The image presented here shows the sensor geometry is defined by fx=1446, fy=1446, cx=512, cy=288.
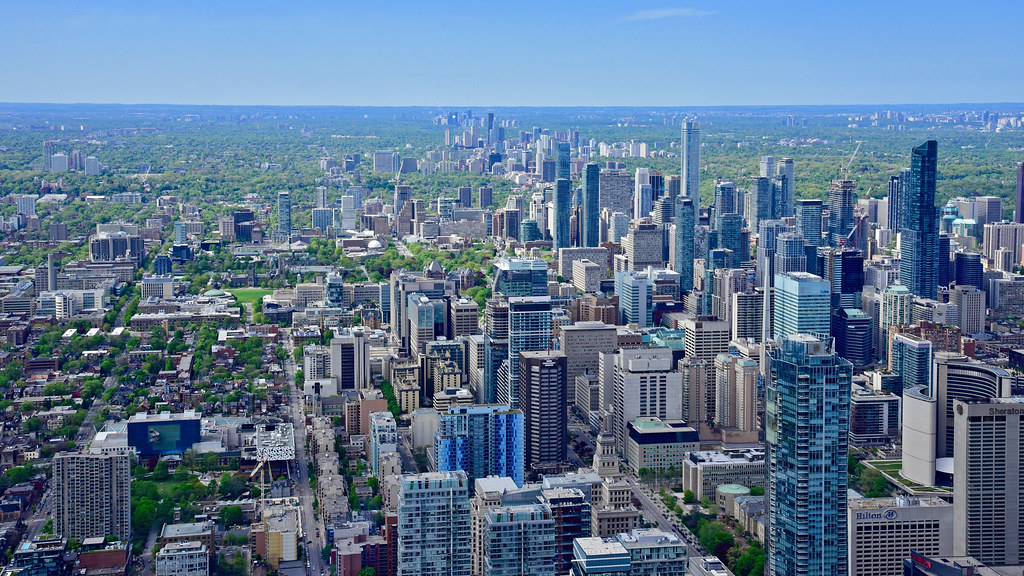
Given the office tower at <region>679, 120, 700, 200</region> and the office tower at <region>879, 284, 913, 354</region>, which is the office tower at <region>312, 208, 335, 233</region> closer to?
the office tower at <region>679, 120, 700, 200</region>

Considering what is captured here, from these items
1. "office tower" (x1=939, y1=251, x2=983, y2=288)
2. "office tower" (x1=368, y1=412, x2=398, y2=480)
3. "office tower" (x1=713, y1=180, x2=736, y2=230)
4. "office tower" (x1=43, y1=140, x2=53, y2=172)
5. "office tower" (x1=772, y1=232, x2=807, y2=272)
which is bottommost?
"office tower" (x1=368, y1=412, x2=398, y2=480)

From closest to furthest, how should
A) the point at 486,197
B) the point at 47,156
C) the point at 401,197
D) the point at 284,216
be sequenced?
the point at 284,216, the point at 401,197, the point at 486,197, the point at 47,156

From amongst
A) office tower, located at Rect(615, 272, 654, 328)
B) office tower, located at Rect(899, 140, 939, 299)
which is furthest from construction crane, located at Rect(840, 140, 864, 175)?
office tower, located at Rect(615, 272, 654, 328)

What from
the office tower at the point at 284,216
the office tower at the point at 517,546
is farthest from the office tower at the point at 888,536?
the office tower at the point at 284,216

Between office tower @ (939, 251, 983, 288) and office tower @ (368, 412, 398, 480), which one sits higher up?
office tower @ (939, 251, 983, 288)

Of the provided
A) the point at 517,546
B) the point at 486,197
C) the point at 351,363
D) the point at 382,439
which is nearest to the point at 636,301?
the point at 351,363

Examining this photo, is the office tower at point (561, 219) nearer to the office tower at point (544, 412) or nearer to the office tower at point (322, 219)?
the office tower at point (322, 219)

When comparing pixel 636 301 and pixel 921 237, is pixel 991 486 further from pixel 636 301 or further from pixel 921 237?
pixel 921 237
